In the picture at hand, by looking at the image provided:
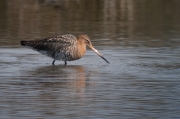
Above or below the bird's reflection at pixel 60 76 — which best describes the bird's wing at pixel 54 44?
above

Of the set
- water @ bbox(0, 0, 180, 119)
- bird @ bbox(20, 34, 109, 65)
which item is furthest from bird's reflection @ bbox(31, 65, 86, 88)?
bird @ bbox(20, 34, 109, 65)

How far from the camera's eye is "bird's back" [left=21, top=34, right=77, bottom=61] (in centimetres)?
1370

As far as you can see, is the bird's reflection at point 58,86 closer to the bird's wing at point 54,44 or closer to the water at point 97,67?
the water at point 97,67

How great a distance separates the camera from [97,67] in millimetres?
13078

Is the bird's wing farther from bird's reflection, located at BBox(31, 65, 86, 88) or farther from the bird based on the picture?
bird's reflection, located at BBox(31, 65, 86, 88)

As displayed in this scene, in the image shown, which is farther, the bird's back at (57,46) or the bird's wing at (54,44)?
the bird's wing at (54,44)

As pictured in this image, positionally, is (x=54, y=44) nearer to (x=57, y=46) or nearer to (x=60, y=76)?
(x=57, y=46)

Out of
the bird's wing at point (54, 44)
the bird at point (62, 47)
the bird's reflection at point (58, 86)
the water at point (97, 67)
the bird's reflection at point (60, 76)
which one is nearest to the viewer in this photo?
the water at point (97, 67)

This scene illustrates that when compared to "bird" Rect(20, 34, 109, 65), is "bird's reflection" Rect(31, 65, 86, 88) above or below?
below

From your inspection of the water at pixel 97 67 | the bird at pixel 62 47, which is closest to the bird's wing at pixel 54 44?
the bird at pixel 62 47

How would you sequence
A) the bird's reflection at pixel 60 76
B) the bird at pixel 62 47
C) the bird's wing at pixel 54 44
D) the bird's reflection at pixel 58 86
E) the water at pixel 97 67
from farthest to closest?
1. the bird's wing at pixel 54 44
2. the bird at pixel 62 47
3. the bird's reflection at pixel 60 76
4. the bird's reflection at pixel 58 86
5. the water at pixel 97 67

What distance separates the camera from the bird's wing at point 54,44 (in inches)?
547

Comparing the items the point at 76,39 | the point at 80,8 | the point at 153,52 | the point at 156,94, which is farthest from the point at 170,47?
the point at 80,8

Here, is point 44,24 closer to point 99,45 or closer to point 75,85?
point 99,45
